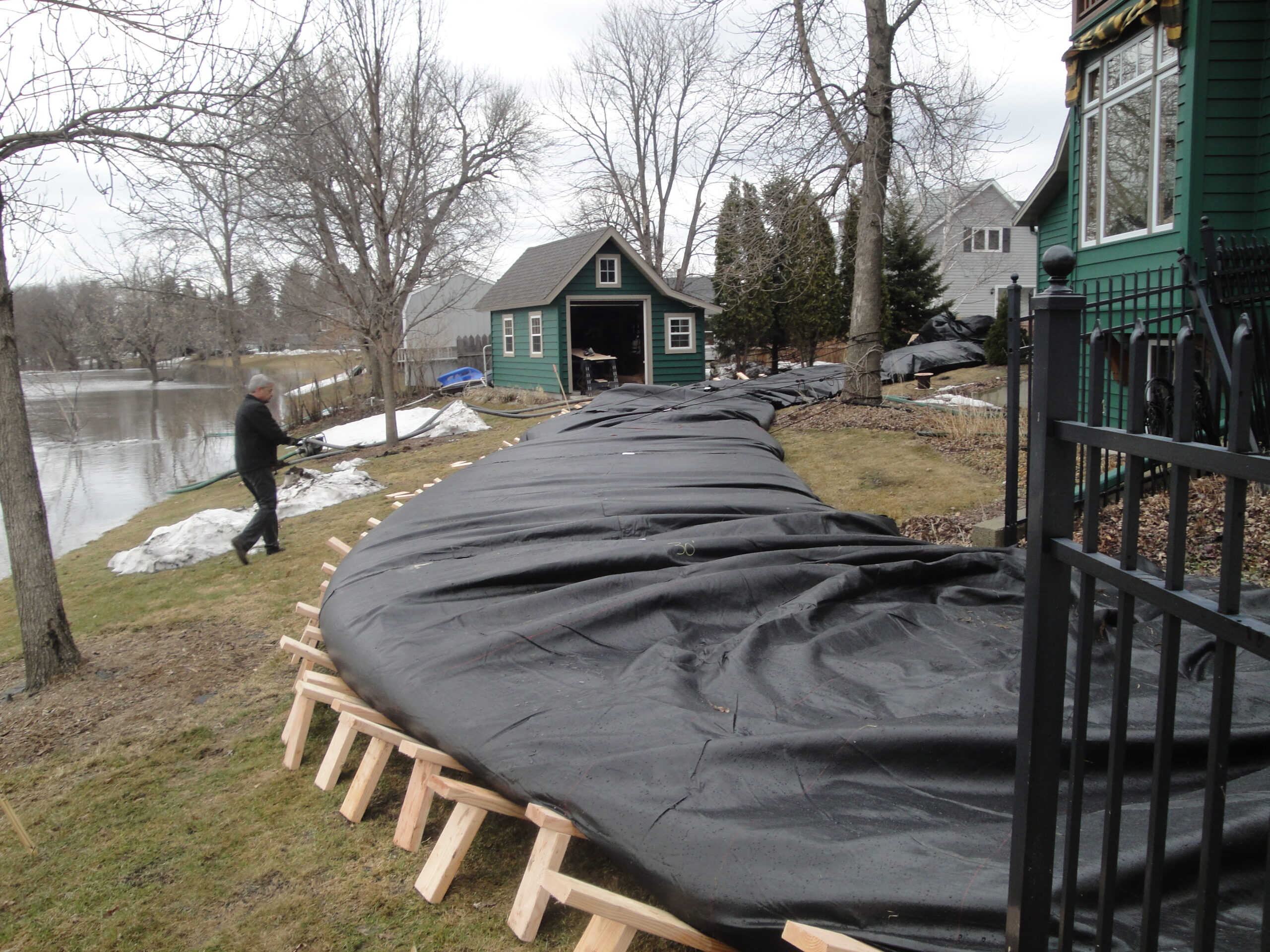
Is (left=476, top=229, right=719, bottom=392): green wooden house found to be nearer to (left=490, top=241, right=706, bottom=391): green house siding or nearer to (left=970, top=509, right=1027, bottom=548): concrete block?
(left=490, top=241, right=706, bottom=391): green house siding

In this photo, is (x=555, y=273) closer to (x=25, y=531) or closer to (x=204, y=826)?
(x=25, y=531)

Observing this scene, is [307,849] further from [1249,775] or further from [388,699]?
[1249,775]

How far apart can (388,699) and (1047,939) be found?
235 cm

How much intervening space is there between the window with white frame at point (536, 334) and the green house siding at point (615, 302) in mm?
150

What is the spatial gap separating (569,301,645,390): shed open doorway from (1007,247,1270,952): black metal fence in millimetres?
22853

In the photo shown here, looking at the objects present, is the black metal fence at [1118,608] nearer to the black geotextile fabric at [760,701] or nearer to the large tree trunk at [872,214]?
the black geotextile fabric at [760,701]

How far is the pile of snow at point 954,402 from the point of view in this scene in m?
11.5

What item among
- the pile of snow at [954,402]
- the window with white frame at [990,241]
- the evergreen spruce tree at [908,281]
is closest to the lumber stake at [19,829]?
the pile of snow at [954,402]

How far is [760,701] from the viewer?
2826 mm

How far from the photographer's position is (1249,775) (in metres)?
2.23

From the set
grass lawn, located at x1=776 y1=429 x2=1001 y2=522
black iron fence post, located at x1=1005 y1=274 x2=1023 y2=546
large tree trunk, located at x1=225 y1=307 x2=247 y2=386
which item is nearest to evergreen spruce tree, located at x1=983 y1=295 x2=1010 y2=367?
grass lawn, located at x1=776 y1=429 x2=1001 y2=522

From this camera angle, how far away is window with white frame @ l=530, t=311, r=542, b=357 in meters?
22.2

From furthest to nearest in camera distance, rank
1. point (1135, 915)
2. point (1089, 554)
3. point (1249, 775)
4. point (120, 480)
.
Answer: point (120, 480) → point (1249, 775) → point (1135, 915) → point (1089, 554)

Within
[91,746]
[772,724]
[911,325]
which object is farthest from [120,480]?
[911,325]
